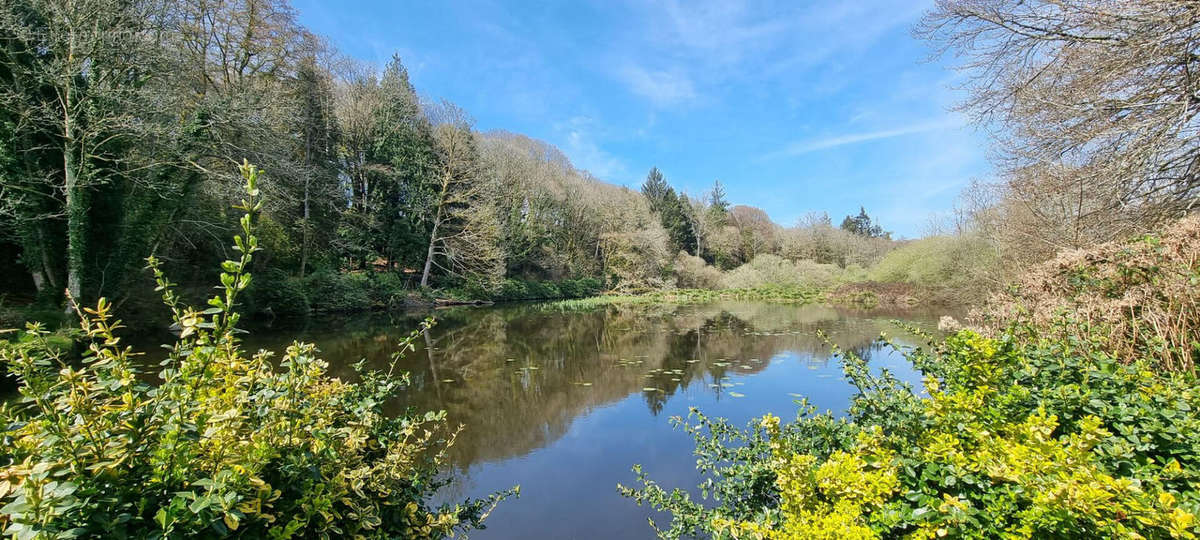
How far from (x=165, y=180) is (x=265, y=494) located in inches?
486

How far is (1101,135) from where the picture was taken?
5.44 meters

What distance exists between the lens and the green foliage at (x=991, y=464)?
50.4 inches

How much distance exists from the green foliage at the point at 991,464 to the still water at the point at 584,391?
166 centimetres

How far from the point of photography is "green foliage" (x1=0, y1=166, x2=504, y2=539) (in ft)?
3.37

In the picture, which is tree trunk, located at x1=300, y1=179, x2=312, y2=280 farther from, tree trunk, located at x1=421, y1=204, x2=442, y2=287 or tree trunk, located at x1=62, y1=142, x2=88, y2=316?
tree trunk, located at x1=62, y1=142, x2=88, y2=316

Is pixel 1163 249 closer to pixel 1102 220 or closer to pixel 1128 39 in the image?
pixel 1128 39

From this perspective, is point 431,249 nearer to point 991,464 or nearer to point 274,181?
point 274,181

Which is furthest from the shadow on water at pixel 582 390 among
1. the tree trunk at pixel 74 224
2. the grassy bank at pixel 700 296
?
the grassy bank at pixel 700 296

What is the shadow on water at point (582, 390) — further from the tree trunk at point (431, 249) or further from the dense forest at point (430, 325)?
the tree trunk at point (431, 249)

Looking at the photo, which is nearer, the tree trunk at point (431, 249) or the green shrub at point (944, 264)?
the green shrub at point (944, 264)

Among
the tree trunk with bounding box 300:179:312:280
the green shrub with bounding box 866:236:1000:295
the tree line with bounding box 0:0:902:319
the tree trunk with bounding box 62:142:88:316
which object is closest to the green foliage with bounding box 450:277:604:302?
the tree line with bounding box 0:0:902:319

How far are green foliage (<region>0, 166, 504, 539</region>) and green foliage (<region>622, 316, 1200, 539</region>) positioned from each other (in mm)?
1510

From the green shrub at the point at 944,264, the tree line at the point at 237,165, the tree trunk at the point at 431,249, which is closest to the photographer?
the tree line at the point at 237,165

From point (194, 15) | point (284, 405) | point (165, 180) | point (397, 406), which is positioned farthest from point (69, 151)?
point (284, 405)
